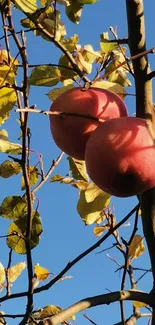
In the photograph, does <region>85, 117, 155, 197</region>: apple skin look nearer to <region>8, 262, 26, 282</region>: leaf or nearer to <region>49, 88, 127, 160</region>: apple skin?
<region>49, 88, 127, 160</region>: apple skin

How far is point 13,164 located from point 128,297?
0.59 meters

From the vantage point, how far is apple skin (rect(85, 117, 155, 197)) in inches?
39.4

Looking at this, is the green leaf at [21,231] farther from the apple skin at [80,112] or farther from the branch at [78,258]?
the apple skin at [80,112]

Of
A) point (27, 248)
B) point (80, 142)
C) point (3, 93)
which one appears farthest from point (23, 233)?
point (80, 142)

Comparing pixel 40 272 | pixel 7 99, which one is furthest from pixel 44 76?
pixel 40 272

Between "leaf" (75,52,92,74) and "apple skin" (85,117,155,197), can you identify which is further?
"leaf" (75,52,92,74)

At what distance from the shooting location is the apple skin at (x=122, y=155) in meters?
1.00

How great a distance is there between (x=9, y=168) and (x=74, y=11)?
0.48 metres

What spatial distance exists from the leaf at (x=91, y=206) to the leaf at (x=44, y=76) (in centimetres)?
36

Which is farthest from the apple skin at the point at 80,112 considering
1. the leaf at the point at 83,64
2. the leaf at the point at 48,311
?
the leaf at the point at 48,311

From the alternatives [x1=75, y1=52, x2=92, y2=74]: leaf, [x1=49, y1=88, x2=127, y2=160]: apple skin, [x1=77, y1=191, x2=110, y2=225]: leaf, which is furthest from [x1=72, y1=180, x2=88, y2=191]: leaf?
[x1=49, y1=88, x2=127, y2=160]: apple skin

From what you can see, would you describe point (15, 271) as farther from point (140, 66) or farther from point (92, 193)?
point (140, 66)

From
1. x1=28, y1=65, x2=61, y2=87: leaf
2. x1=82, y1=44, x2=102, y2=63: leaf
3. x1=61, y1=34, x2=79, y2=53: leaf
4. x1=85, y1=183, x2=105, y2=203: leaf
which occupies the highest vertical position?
x1=61, y1=34, x2=79, y2=53: leaf

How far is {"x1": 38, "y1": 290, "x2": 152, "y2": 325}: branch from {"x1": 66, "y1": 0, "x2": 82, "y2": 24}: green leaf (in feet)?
2.51
